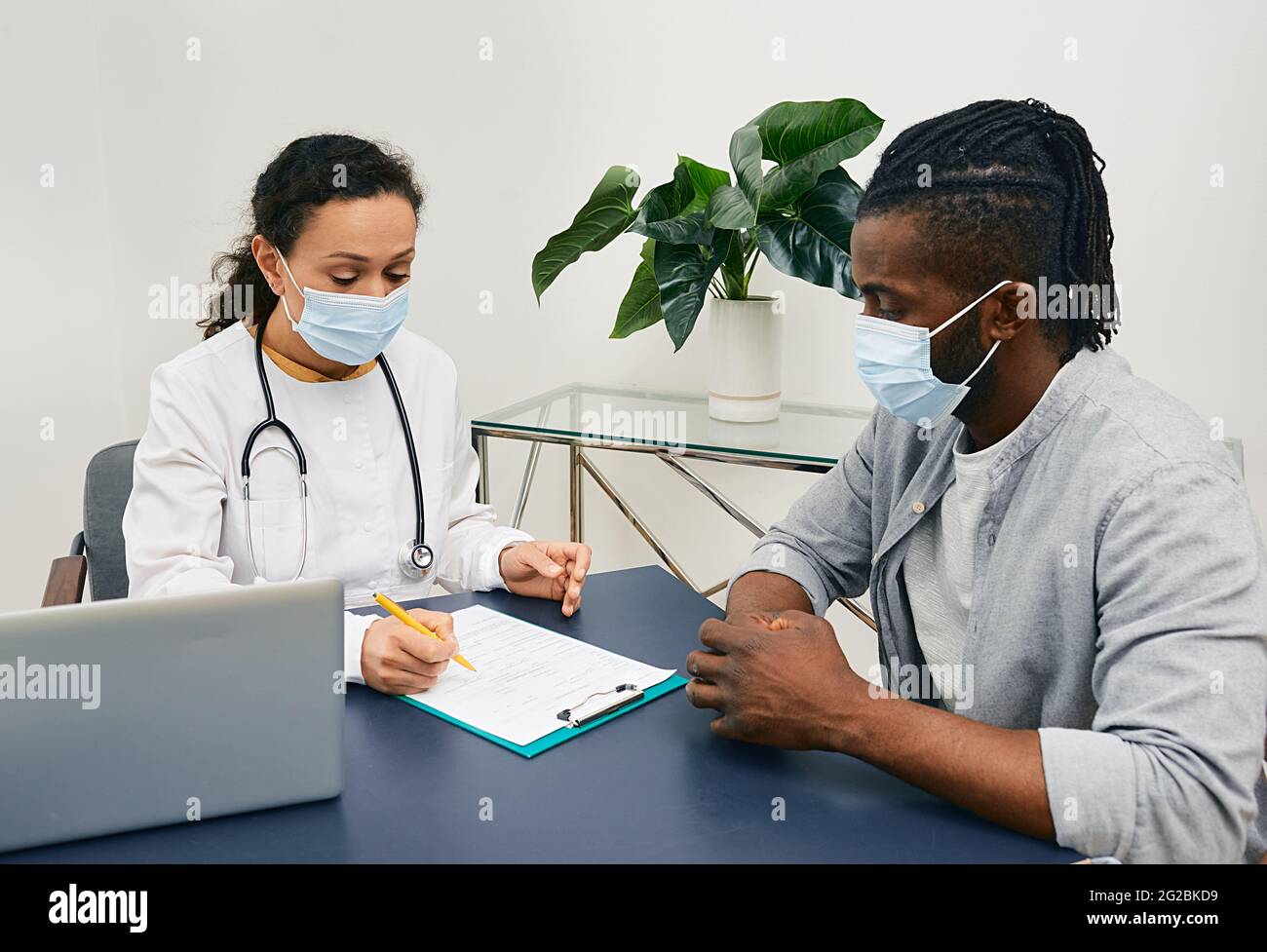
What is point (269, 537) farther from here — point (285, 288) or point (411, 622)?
point (411, 622)

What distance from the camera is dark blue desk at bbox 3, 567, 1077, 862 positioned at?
0.91 metres

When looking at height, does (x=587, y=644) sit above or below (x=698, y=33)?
below

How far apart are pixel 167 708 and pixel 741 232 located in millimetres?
1684

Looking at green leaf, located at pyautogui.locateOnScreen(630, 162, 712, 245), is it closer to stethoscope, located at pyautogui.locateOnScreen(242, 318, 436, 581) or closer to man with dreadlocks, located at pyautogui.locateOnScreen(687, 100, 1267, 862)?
stethoscope, located at pyautogui.locateOnScreen(242, 318, 436, 581)

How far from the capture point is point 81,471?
9.68 ft

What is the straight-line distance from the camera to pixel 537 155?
2.78 m

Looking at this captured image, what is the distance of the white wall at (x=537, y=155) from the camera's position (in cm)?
224

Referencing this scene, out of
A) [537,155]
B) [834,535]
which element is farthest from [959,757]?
[537,155]

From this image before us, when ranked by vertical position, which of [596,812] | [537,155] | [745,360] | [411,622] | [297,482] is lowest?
[596,812]

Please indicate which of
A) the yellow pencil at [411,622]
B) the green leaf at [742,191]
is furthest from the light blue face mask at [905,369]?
the green leaf at [742,191]

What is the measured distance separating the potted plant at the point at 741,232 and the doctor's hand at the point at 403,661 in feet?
3.88
